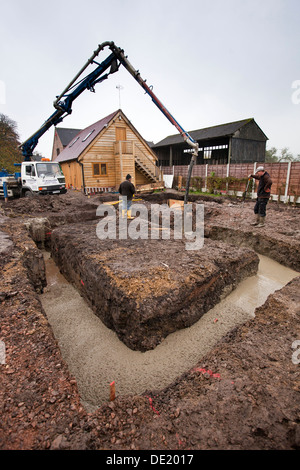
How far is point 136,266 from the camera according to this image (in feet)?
13.9

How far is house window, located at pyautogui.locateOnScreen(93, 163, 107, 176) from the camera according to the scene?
16344 millimetres

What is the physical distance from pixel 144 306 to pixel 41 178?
37.0 ft

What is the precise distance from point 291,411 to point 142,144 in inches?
734

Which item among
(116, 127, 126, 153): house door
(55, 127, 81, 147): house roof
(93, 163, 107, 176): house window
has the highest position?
(55, 127, 81, 147): house roof

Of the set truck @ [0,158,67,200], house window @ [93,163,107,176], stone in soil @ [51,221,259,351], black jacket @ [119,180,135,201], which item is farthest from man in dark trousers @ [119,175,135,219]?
house window @ [93,163,107,176]

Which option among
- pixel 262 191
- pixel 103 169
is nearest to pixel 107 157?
pixel 103 169

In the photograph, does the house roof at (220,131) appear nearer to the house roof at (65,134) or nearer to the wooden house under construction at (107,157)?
the wooden house under construction at (107,157)

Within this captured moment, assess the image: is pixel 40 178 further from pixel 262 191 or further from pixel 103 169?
pixel 262 191

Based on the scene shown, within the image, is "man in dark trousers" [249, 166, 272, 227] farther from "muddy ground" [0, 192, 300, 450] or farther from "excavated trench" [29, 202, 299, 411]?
"muddy ground" [0, 192, 300, 450]

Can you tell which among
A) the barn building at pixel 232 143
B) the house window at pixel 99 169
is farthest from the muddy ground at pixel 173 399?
the barn building at pixel 232 143

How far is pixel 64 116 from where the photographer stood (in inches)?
481

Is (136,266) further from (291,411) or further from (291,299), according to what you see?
(291,411)

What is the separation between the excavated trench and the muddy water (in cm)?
1
